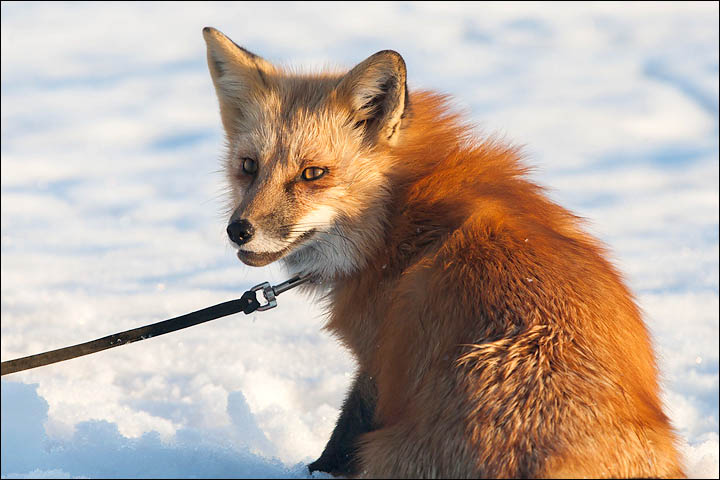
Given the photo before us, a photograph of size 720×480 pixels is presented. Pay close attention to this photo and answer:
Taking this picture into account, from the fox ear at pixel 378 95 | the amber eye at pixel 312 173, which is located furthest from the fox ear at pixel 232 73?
the amber eye at pixel 312 173

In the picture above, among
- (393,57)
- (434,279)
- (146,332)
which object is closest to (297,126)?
(393,57)

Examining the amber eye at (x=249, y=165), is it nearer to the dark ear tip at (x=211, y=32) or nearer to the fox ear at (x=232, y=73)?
the fox ear at (x=232, y=73)

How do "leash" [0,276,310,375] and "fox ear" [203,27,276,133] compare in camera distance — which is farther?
"fox ear" [203,27,276,133]

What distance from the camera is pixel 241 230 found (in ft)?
11.5

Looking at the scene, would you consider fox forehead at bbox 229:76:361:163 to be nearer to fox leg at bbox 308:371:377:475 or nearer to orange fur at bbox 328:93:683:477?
orange fur at bbox 328:93:683:477

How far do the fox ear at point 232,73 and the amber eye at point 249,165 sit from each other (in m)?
0.45

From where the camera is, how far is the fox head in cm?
361

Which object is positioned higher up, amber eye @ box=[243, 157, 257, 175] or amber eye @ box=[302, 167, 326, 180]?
amber eye @ box=[302, 167, 326, 180]

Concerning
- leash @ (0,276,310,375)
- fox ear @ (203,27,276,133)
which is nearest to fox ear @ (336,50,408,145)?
fox ear @ (203,27,276,133)

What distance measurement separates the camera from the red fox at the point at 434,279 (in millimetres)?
2502

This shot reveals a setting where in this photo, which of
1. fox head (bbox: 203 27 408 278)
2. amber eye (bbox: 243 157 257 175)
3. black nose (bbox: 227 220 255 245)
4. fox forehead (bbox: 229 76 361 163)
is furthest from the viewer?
amber eye (bbox: 243 157 257 175)

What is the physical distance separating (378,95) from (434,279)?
1.32 metres

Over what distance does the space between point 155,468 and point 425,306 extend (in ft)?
5.76

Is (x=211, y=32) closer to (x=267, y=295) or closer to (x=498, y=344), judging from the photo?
(x=267, y=295)
